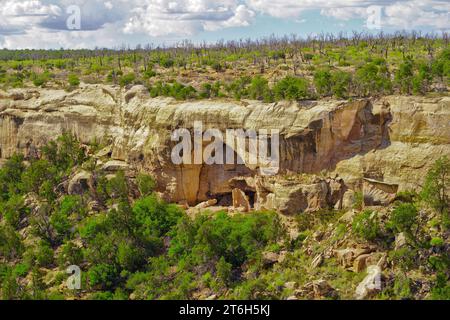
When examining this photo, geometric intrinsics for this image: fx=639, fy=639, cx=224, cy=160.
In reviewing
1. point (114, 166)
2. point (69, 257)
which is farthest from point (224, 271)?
point (114, 166)

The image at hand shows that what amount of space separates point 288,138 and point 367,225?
8.02 metres

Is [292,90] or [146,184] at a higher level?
[292,90]

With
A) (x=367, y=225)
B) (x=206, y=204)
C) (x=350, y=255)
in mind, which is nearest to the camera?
(x=350, y=255)

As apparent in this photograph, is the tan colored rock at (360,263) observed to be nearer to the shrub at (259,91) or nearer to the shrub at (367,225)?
the shrub at (367,225)

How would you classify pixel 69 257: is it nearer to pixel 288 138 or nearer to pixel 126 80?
pixel 288 138

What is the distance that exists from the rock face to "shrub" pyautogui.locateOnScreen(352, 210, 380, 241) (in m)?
2.34

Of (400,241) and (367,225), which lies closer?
(400,241)

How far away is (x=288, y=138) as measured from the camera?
126ft

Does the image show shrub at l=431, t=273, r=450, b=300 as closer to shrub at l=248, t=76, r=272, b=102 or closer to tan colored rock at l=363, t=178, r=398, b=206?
tan colored rock at l=363, t=178, r=398, b=206

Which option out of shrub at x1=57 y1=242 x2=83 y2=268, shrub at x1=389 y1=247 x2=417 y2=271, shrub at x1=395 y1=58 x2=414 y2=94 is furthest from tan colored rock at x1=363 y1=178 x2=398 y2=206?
shrub at x1=57 y1=242 x2=83 y2=268

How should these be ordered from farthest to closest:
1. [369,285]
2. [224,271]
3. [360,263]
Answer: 1. [224,271]
2. [360,263]
3. [369,285]

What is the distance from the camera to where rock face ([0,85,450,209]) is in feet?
115

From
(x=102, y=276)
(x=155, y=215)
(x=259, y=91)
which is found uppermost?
(x=259, y=91)

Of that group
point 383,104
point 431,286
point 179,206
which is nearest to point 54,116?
point 179,206
